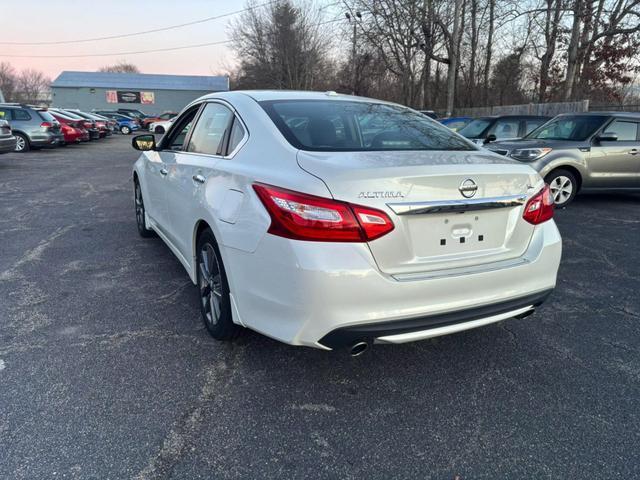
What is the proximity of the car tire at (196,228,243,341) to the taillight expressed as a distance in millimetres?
1762

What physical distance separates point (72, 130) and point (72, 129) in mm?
48

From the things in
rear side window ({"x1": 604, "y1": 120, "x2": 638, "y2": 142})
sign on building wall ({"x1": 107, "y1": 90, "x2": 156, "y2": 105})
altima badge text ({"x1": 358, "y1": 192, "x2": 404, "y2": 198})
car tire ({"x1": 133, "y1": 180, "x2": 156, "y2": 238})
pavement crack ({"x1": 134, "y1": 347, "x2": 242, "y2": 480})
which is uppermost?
sign on building wall ({"x1": 107, "y1": 90, "x2": 156, "y2": 105})

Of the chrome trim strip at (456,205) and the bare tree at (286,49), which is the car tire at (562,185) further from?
the bare tree at (286,49)

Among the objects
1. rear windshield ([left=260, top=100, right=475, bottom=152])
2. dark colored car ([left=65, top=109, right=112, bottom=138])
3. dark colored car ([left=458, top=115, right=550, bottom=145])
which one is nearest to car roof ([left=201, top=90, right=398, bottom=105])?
rear windshield ([left=260, top=100, right=475, bottom=152])

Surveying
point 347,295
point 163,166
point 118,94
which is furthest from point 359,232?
point 118,94

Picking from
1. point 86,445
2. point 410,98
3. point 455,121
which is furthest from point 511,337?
point 410,98

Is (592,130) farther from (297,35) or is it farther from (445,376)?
(297,35)

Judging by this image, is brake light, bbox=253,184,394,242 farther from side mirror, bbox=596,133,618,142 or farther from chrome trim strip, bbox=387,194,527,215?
side mirror, bbox=596,133,618,142

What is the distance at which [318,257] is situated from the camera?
6.97 feet

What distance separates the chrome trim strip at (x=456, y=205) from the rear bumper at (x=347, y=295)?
0.85 ft

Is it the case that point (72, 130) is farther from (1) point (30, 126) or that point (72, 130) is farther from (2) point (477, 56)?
(2) point (477, 56)

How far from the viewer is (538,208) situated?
105 inches

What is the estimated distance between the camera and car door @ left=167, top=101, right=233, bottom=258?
3.12 m

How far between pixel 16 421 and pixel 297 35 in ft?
162
